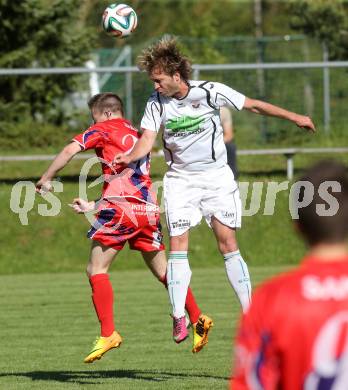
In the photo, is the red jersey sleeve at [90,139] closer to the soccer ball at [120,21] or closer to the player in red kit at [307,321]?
the soccer ball at [120,21]

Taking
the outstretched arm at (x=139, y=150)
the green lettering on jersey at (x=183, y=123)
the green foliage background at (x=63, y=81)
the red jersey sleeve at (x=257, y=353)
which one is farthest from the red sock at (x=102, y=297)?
the green foliage background at (x=63, y=81)

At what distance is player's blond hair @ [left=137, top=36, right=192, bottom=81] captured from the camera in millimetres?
6593

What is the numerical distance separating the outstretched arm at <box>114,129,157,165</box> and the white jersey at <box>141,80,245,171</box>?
0.22ft

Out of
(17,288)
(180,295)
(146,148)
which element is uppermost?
(146,148)

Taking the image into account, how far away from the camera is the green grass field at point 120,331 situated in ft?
21.4

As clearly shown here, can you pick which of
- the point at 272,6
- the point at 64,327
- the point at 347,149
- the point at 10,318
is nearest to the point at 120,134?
the point at 64,327

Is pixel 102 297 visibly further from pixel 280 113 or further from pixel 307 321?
pixel 307 321

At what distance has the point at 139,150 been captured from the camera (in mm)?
6438

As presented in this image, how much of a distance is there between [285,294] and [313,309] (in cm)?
8

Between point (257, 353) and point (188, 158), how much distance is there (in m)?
3.99

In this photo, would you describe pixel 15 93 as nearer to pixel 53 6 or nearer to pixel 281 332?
pixel 53 6

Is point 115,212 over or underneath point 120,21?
underneath

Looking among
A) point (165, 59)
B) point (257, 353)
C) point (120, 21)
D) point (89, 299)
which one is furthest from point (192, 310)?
point (89, 299)

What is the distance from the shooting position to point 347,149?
1593 cm
